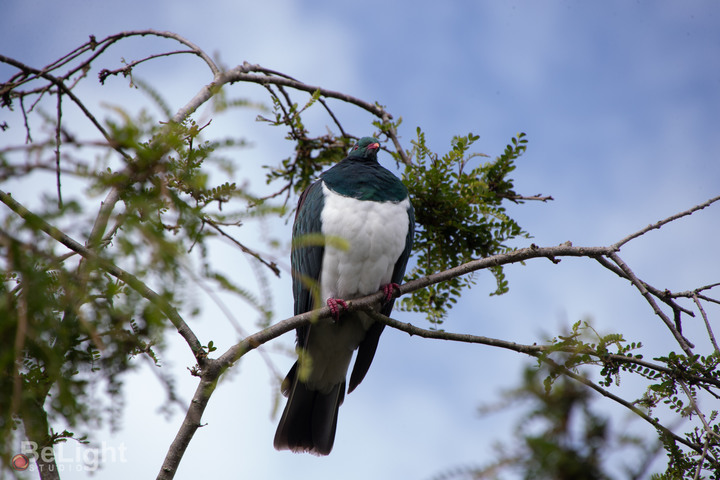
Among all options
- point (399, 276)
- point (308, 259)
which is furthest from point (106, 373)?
point (399, 276)

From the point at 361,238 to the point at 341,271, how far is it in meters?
0.25

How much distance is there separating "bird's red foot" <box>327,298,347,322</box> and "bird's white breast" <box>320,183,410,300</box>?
248 mm

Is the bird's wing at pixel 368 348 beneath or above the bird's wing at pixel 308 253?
beneath

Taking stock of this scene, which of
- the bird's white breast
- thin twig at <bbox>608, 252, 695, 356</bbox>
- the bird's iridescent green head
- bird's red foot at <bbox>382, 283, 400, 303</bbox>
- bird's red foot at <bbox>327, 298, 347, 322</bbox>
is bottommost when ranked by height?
thin twig at <bbox>608, 252, 695, 356</bbox>

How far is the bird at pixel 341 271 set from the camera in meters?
4.13

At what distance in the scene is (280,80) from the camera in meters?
4.39

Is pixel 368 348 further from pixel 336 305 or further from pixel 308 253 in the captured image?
pixel 308 253

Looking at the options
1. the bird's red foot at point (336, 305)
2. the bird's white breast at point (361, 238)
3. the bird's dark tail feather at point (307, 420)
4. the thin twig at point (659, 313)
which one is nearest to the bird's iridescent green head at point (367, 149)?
the bird's white breast at point (361, 238)

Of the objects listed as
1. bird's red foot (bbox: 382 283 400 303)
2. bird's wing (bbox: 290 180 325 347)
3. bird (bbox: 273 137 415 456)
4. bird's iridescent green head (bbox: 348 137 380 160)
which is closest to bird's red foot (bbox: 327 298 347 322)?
bird (bbox: 273 137 415 456)

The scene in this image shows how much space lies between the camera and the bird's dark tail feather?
4363 mm

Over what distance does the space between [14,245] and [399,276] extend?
3145 mm

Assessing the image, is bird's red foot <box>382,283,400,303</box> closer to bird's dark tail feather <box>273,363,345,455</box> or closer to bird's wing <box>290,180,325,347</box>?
bird's wing <box>290,180,325,347</box>

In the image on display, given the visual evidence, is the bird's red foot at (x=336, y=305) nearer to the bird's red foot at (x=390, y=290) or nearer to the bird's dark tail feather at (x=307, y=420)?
the bird's red foot at (x=390, y=290)

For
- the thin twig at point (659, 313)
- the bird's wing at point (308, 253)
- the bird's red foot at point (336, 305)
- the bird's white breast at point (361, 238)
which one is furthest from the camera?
the bird's wing at point (308, 253)
